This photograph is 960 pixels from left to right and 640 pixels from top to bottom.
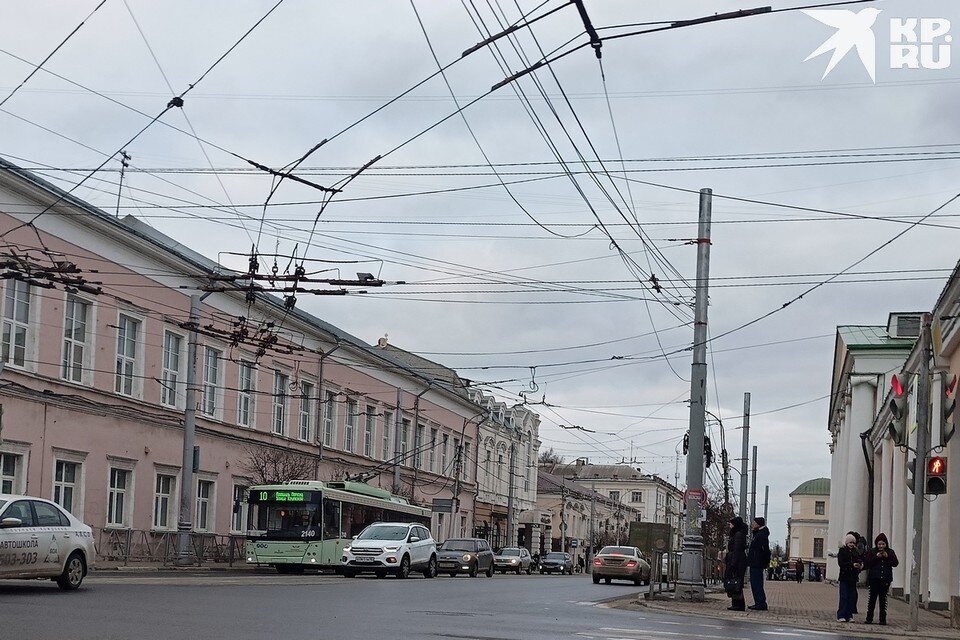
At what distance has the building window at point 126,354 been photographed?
38.8m

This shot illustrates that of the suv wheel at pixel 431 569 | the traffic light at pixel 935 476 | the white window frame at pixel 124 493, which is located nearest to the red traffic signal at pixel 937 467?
the traffic light at pixel 935 476

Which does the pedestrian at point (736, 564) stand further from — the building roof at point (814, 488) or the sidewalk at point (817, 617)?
the building roof at point (814, 488)

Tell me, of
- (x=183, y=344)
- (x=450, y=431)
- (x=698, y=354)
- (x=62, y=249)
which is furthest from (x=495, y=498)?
(x=698, y=354)

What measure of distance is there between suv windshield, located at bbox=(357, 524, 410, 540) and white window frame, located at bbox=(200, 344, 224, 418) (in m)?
9.11

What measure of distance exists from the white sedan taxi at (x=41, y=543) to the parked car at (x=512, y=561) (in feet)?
130

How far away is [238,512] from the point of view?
4712cm

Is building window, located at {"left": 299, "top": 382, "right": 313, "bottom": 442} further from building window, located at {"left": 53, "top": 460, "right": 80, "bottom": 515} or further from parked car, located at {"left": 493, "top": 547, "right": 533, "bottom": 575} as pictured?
building window, located at {"left": 53, "top": 460, "right": 80, "bottom": 515}

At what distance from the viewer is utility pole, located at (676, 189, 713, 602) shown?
88.2ft

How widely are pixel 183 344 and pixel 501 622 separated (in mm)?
27905

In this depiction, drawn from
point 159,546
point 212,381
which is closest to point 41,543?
point 159,546

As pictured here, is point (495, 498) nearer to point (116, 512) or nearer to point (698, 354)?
point (116, 512)

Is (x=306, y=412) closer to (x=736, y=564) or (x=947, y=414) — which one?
(x=736, y=564)

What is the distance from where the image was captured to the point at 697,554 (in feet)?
89.0

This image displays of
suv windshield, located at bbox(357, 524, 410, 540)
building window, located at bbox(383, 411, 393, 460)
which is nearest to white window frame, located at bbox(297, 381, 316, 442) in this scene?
building window, located at bbox(383, 411, 393, 460)
